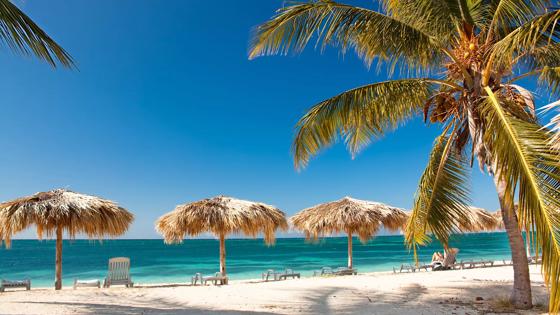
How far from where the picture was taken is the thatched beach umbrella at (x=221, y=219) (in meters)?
11.0

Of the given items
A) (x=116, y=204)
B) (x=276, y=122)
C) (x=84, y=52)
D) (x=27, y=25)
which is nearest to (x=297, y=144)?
(x=27, y=25)

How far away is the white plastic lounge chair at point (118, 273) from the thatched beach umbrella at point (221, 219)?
182cm

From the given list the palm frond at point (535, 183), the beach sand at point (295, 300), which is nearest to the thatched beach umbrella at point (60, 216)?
the beach sand at point (295, 300)

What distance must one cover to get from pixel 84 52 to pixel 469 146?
1145cm

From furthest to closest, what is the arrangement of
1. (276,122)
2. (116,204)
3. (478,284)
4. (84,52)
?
(276,122) → (84,52) → (116,204) → (478,284)

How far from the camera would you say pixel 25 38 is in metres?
3.22

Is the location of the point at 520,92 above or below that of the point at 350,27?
below

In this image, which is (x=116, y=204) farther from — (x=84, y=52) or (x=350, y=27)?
(x=350, y=27)

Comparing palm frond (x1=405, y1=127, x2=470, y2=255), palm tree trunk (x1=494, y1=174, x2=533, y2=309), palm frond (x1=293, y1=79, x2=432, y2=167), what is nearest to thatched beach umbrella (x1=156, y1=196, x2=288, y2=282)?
palm frond (x1=293, y1=79, x2=432, y2=167)

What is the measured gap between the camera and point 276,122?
2614 cm

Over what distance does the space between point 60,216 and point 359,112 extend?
7.24 m

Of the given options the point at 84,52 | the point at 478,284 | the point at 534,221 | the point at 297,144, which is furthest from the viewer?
the point at 84,52

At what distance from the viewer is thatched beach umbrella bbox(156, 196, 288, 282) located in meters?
11.0

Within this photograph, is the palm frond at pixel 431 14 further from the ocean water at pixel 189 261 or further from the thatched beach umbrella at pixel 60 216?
the thatched beach umbrella at pixel 60 216
